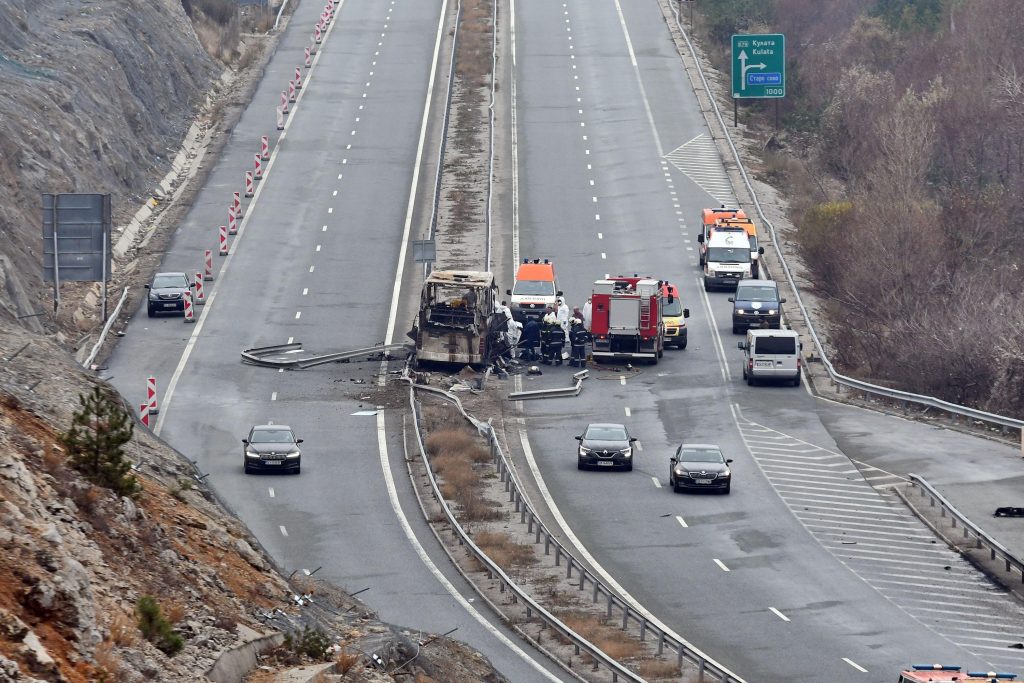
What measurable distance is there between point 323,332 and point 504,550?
2226cm


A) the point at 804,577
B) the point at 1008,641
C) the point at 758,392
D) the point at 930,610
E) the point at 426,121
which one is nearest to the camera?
the point at 1008,641

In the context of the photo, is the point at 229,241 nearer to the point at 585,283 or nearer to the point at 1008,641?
the point at 585,283

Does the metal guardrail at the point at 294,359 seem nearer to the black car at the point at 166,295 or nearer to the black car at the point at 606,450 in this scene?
the black car at the point at 166,295

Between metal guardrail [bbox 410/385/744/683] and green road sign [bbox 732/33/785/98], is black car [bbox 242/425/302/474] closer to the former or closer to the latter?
metal guardrail [bbox 410/385/744/683]

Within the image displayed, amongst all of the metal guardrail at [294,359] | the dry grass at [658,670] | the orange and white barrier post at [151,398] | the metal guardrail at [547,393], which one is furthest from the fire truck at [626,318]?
the dry grass at [658,670]

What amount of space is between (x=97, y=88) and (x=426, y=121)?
54.6ft

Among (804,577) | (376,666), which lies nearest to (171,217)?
(804,577)

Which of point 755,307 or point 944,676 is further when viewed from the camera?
point 755,307

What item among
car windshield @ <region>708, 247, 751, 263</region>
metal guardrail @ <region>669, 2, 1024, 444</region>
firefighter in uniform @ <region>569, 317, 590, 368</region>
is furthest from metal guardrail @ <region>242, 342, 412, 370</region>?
car windshield @ <region>708, 247, 751, 263</region>

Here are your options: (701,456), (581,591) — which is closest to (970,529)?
(701,456)

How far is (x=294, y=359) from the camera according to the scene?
176 ft

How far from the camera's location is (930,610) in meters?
32.6

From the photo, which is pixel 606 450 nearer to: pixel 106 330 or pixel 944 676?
pixel 106 330

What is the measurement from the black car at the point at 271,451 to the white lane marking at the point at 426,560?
2.27 metres
